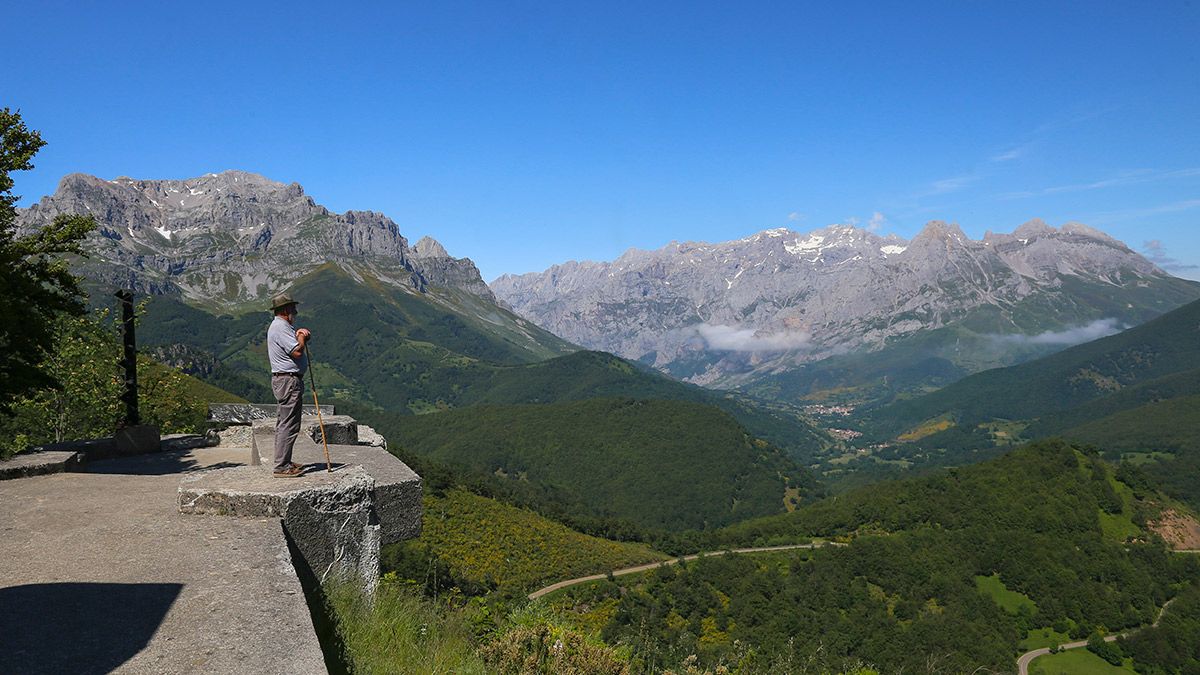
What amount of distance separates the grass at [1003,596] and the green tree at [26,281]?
354 ft

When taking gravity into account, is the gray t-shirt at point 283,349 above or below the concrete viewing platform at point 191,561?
above

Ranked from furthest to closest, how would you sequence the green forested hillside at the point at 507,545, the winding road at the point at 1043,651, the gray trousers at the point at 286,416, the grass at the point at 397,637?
the winding road at the point at 1043,651
the green forested hillside at the point at 507,545
the gray trousers at the point at 286,416
the grass at the point at 397,637

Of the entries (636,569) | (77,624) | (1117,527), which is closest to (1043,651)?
(1117,527)

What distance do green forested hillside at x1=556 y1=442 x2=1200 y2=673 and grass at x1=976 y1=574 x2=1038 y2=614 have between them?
0.77 feet

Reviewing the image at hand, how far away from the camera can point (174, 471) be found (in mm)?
12203

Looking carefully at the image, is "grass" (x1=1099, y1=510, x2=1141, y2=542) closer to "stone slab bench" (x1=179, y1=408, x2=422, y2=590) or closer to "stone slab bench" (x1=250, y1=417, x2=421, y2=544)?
"stone slab bench" (x1=250, y1=417, x2=421, y2=544)

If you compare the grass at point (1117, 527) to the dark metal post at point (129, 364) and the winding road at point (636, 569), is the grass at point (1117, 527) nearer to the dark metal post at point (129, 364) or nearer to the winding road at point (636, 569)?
the winding road at point (636, 569)

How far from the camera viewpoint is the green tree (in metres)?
12.7

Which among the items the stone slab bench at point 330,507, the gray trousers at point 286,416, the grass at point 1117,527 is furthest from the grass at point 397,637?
the grass at point 1117,527

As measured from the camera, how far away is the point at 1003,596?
91.0 metres

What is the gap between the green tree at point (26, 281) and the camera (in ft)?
41.6

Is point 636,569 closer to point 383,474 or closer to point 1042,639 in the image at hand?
point 1042,639

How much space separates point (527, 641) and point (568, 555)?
83.6 meters

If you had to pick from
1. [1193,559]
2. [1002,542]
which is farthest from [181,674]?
[1193,559]
